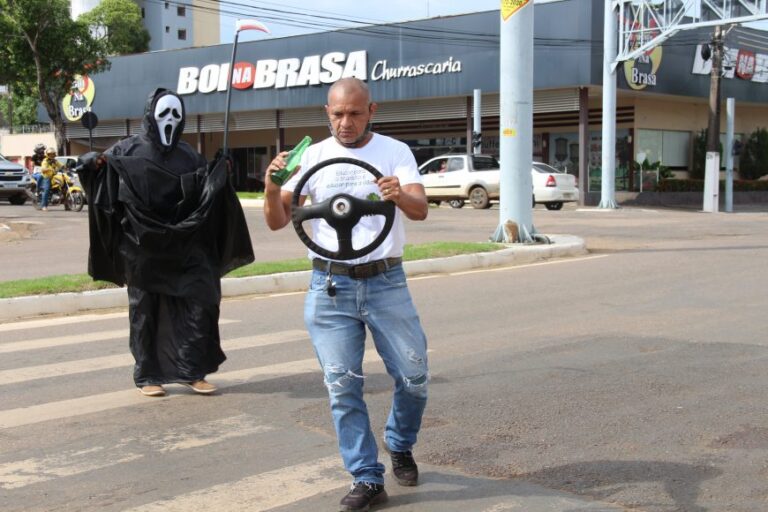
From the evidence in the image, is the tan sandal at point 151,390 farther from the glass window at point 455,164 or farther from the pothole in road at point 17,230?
the glass window at point 455,164

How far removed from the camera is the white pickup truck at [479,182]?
2805cm

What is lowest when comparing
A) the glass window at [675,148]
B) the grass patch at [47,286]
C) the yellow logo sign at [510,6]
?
the grass patch at [47,286]

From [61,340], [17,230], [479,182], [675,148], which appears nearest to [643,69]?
[675,148]

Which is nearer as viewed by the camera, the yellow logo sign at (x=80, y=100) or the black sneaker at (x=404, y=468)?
the black sneaker at (x=404, y=468)

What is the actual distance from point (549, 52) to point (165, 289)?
28.0 meters

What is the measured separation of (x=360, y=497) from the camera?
4.04 m

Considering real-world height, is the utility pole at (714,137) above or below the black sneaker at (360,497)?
above

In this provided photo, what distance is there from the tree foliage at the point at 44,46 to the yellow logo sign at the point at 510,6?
26.0 m

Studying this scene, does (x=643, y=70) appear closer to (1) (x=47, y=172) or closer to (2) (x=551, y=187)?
(2) (x=551, y=187)

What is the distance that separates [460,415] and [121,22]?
246 feet

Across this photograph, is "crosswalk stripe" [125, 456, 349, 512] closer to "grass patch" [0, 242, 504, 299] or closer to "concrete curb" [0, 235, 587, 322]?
"concrete curb" [0, 235, 587, 322]

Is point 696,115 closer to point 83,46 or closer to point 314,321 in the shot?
point 83,46

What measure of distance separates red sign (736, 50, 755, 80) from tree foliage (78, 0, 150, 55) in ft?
149

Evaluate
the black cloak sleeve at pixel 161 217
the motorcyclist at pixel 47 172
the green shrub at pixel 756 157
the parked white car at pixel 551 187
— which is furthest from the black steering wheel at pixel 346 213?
the green shrub at pixel 756 157
